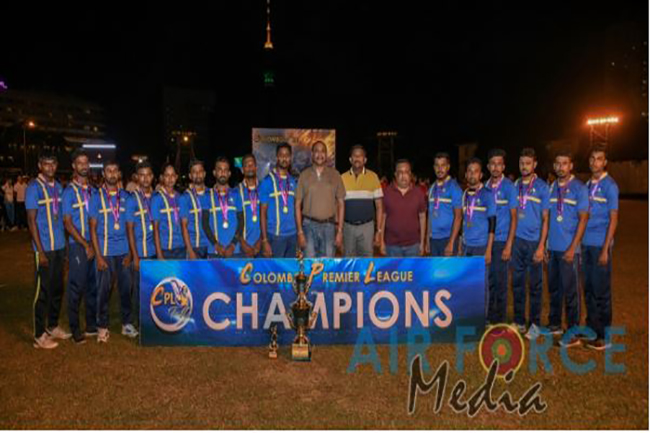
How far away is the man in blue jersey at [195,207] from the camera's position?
683 centimetres

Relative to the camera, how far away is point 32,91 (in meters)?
122

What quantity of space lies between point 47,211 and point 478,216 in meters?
5.23

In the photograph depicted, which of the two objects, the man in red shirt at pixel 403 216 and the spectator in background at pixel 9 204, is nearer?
the man in red shirt at pixel 403 216

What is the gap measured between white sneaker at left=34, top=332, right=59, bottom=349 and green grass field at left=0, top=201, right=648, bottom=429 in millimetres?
84

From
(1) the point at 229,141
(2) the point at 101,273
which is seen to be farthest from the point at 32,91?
(2) the point at 101,273

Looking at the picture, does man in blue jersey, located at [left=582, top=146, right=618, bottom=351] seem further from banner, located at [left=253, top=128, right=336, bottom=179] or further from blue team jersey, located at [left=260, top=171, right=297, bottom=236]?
banner, located at [left=253, top=128, right=336, bottom=179]

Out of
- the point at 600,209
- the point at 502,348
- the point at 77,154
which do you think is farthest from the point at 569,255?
the point at 77,154

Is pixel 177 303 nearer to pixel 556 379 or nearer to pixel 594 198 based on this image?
pixel 556 379

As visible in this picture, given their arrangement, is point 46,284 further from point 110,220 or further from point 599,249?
point 599,249

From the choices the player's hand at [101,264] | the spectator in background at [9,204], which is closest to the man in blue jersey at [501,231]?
the player's hand at [101,264]

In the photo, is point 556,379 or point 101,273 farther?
→ point 101,273

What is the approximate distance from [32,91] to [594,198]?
139 metres

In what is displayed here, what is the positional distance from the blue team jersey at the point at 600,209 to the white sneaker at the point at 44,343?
21.1 feet

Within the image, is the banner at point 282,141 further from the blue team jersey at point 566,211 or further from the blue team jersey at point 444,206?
the blue team jersey at point 566,211
